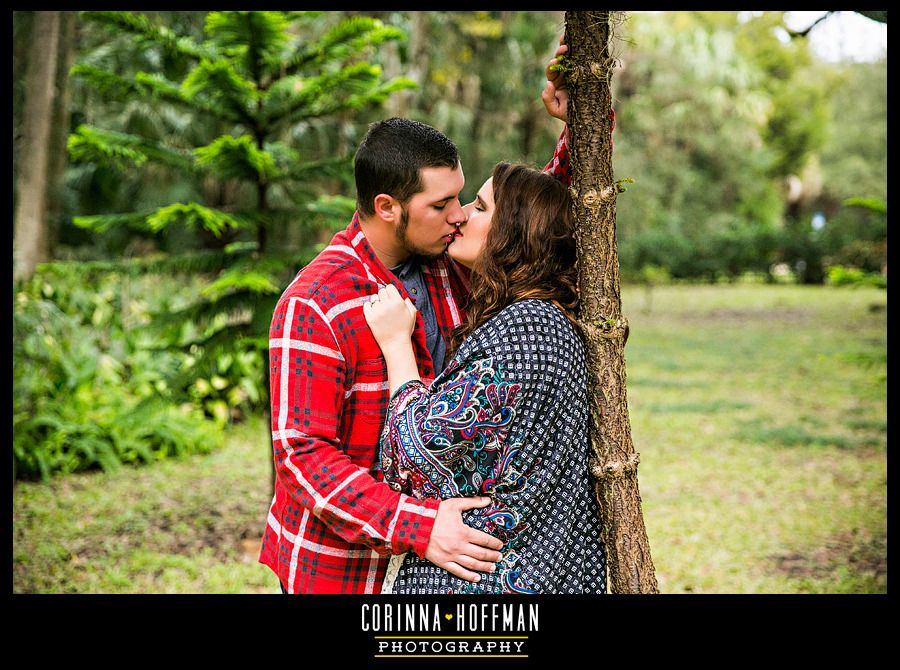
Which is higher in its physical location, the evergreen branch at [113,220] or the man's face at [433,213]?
the evergreen branch at [113,220]

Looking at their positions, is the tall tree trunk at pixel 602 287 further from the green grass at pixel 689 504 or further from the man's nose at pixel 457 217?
the green grass at pixel 689 504

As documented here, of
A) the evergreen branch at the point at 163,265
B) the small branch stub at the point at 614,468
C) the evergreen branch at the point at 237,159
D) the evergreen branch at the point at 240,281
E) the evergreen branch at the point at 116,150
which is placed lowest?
the small branch stub at the point at 614,468

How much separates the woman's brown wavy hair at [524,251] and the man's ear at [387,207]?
28 centimetres

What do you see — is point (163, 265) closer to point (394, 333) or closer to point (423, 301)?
point (423, 301)

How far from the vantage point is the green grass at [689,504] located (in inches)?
205

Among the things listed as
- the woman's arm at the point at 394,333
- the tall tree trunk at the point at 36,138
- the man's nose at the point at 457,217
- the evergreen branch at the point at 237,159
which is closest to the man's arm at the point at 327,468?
the woman's arm at the point at 394,333

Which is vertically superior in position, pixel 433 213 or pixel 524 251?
pixel 433 213

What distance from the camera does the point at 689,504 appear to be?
659 centimetres

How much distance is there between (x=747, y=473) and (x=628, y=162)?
1002 centimetres

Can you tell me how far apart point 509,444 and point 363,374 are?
1.48 ft

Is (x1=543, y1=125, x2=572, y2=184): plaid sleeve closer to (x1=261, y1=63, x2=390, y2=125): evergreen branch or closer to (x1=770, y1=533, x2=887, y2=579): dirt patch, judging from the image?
(x1=261, y1=63, x2=390, y2=125): evergreen branch

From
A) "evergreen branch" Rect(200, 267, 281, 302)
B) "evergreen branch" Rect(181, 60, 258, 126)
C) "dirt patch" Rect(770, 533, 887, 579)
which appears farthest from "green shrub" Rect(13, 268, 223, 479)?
"dirt patch" Rect(770, 533, 887, 579)

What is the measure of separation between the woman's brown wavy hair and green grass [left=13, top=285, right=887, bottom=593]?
116 inches

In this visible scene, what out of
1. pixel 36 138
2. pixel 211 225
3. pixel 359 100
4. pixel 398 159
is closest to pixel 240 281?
pixel 211 225
